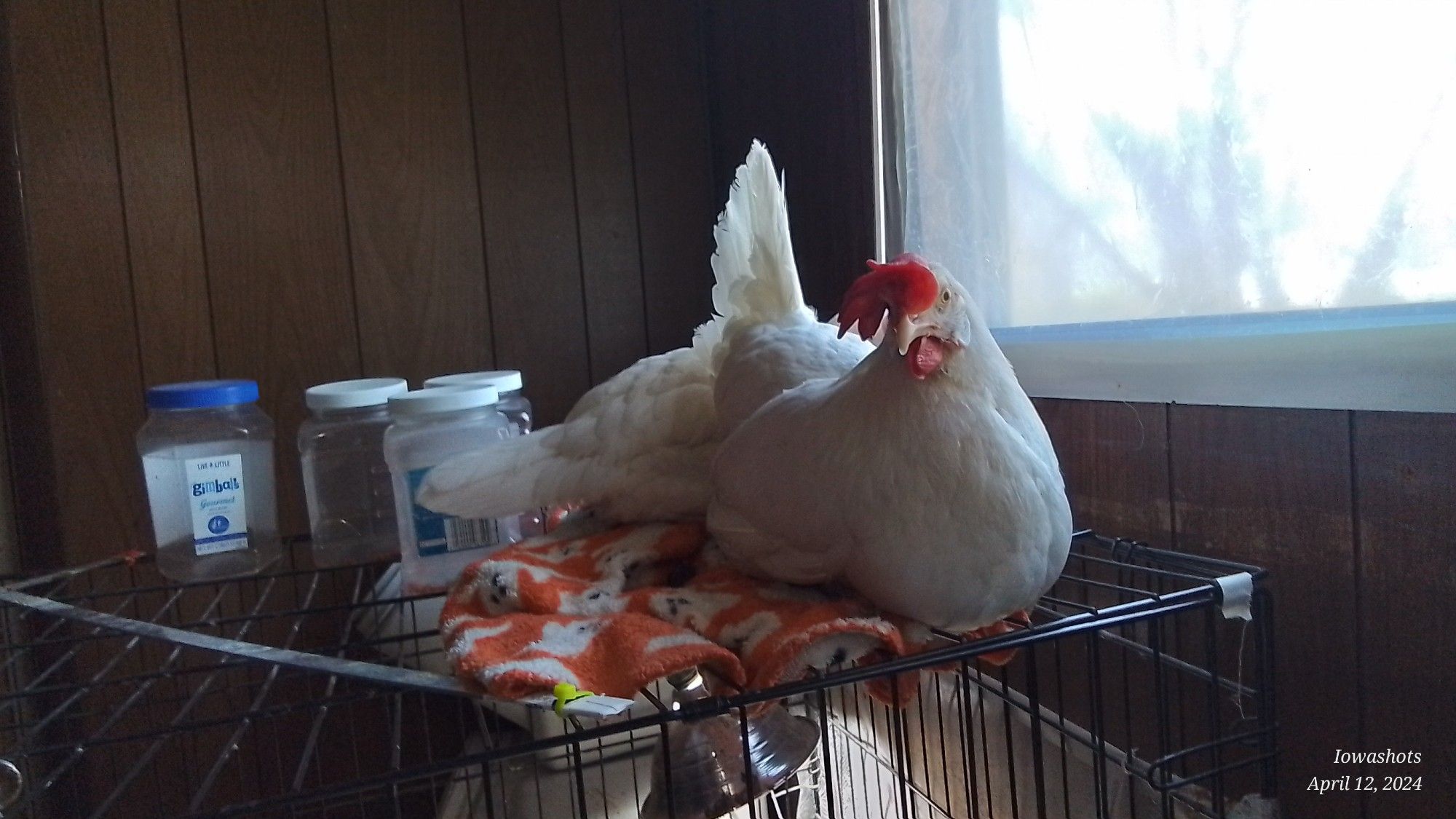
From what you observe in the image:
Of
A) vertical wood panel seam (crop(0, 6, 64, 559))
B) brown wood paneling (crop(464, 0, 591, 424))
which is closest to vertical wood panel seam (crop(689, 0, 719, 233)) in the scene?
brown wood paneling (crop(464, 0, 591, 424))

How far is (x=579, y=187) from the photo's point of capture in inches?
55.5

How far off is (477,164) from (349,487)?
571 millimetres

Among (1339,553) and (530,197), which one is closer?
(1339,553)

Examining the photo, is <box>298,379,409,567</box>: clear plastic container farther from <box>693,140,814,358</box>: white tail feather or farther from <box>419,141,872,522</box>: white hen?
<box>693,140,814,358</box>: white tail feather

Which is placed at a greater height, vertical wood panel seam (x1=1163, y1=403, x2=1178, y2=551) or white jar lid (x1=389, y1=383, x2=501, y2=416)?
white jar lid (x1=389, y1=383, x2=501, y2=416)

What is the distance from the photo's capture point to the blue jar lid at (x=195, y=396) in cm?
85

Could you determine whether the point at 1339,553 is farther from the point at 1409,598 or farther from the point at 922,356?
the point at 922,356

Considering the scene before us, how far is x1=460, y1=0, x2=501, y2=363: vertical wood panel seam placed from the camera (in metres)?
1.34

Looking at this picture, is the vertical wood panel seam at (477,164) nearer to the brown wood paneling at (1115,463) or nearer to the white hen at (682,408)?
the white hen at (682,408)

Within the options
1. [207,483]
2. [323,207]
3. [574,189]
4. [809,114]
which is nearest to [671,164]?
[574,189]

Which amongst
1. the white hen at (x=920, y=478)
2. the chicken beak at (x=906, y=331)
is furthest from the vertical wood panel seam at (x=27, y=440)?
the chicken beak at (x=906, y=331)

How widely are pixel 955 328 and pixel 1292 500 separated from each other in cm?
29

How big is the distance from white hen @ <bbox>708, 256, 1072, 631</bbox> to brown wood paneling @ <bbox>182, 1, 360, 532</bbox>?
94cm

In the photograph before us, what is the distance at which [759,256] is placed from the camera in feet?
2.86
